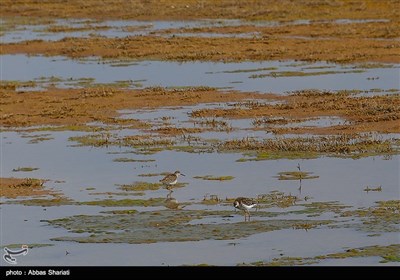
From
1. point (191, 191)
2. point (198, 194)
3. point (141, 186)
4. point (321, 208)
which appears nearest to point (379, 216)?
point (321, 208)

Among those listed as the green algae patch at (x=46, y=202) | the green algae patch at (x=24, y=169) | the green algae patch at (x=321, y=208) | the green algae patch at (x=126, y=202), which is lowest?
the green algae patch at (x=24, y=169)

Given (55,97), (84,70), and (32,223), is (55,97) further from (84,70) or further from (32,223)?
(32,223)

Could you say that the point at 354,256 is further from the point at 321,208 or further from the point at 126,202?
the point at 126,202

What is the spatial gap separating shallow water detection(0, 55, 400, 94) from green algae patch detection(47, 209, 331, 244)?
595 inches

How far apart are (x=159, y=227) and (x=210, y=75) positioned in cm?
1991

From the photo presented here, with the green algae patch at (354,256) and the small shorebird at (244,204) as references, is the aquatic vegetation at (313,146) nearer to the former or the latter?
the small shorebird at (244,204)

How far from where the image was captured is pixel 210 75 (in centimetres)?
3834

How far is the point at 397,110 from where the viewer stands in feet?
94.7

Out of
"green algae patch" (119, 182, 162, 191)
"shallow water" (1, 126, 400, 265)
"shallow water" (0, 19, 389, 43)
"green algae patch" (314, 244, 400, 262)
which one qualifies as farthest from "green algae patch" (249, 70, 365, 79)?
"green algae patch" (314, 244, 400, 262)

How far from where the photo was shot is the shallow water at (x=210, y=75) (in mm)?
35094

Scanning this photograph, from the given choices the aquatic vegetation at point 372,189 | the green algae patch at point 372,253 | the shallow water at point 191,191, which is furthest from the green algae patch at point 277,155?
the green algae patch at point 372,253

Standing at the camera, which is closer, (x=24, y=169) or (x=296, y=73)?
(x=24, y=169)

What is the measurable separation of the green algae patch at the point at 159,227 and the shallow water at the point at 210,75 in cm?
1512
